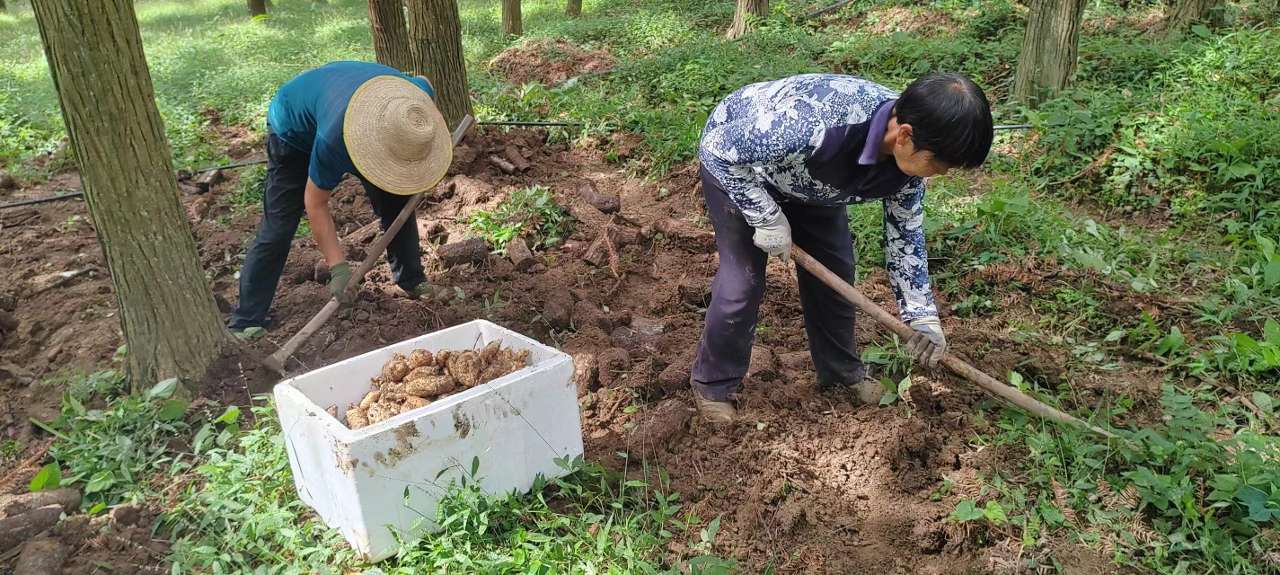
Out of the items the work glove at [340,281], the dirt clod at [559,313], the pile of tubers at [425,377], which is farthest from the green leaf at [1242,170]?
the work glove at [340,281]

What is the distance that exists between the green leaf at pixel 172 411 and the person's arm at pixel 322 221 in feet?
2.71

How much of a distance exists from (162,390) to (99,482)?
20.1 inches

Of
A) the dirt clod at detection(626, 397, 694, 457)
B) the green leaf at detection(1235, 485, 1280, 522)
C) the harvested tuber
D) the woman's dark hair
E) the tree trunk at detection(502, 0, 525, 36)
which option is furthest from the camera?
the tree trunk at detection(502, 0, 525, 36)

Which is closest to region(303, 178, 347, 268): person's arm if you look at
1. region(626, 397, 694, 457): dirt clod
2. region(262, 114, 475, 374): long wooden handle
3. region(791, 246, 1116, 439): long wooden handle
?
region(262, 114, 475, 374): long wooden handle

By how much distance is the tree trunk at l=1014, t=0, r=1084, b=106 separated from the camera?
555 centimetres

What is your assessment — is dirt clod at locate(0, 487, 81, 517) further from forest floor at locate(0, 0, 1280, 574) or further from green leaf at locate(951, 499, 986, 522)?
green leaf at locate(951, 499, 986, 522)

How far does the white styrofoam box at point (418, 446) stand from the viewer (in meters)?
2.29

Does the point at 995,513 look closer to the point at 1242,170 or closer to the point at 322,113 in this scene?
the point at 322,113

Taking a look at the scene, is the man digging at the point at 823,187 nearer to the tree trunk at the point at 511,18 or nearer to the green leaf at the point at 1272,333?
the green leaf at the point at 1272,333

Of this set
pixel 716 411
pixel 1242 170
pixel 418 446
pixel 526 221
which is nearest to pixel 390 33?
pixel 526 221

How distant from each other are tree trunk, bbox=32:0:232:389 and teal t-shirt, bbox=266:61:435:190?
55 cm

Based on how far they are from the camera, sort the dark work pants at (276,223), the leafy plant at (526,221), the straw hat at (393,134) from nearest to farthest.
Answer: the straw hat at (393,134) → the dark work pants at (276,223) → the leafy plant at (526,221)

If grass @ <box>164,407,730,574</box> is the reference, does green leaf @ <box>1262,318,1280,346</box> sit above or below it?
above

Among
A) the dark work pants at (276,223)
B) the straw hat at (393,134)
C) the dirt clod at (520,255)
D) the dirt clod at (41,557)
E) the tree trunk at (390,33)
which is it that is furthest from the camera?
the tree trunk at (390,33)
